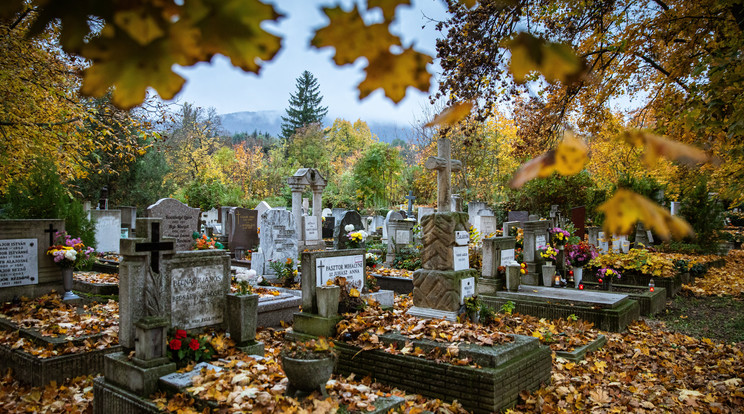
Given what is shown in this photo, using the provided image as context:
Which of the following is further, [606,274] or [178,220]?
[606,274]

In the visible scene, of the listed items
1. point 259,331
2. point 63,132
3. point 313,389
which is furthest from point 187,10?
point 63,132

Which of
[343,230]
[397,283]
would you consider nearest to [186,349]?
[397,283]

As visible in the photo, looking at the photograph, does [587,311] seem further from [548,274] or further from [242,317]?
[242,317]

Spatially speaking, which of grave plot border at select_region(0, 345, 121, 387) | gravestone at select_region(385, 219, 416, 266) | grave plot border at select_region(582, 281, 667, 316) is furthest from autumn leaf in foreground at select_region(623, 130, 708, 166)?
gravestone at select_region(385, 219, 416, 266)

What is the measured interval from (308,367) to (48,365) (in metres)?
3.58

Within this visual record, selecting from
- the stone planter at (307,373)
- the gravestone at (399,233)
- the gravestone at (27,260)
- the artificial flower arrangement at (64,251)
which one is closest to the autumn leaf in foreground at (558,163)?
the stone planter at (307,373)

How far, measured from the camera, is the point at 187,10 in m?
1.29

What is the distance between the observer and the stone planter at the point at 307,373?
374 cm

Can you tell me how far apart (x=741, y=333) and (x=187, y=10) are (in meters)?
10.3

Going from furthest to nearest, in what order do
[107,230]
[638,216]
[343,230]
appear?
[107,230], [343,230], [638,216]

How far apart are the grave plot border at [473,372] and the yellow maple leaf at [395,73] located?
3.85 meters

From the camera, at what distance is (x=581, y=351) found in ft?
21.8

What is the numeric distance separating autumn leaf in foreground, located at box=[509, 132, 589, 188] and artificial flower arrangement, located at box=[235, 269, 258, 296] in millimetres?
4852

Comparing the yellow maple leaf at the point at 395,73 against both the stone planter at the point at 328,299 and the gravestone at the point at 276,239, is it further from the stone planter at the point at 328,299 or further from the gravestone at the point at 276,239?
the gravestone at the point at 276,239
